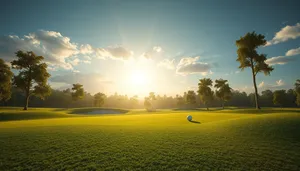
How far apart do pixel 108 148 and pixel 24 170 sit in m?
3.11

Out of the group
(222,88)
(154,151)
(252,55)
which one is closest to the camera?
(154,151)

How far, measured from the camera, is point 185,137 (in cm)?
834

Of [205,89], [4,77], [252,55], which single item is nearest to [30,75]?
[4,77]

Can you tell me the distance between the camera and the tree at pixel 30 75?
33.1m

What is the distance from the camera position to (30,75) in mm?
33438

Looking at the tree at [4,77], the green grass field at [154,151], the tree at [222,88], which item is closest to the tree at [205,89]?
the tree at [222,88]

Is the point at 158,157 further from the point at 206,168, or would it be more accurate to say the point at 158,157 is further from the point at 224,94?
the point at 224,94

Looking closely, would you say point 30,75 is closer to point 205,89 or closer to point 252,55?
point 252,55

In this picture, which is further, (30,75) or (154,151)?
(30,75)

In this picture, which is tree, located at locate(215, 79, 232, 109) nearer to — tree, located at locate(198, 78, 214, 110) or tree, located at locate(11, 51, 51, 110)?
tree, located at locate(198, 78, 214, 110)

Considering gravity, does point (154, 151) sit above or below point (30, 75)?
below

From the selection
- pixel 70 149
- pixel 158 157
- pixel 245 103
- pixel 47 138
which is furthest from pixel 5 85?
pixel 245 103

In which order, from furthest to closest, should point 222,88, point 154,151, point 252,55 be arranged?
point 222,88
point 252,55
point 154,151

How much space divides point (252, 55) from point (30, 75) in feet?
175
